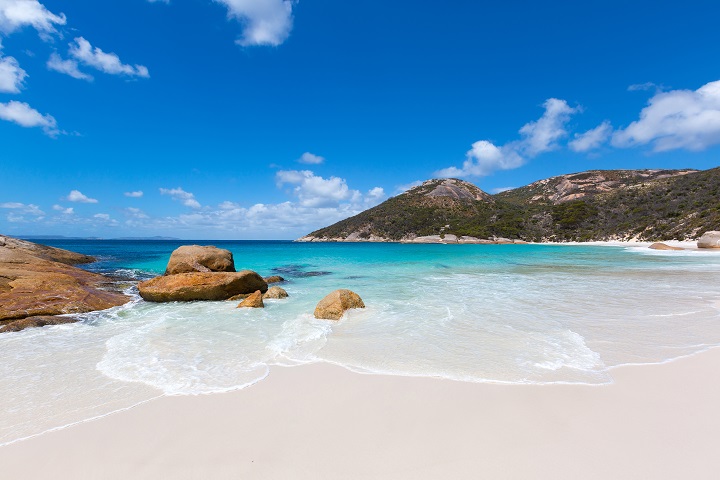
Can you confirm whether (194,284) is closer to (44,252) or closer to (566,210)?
(44,252)

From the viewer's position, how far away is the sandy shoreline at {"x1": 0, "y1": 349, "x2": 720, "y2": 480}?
311 centimetres

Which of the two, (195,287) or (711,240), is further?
(711,240)

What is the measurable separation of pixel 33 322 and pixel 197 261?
6.31 metres

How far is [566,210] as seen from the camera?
3959 inches

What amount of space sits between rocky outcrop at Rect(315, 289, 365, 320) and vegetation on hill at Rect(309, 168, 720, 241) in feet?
227

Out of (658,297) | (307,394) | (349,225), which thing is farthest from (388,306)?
(349,225)

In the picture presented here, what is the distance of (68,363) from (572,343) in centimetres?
1023

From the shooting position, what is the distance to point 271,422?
13.2 feet

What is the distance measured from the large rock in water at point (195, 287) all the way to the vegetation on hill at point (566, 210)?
7181 cm

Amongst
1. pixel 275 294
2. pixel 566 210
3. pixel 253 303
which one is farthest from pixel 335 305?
pixel 566 210

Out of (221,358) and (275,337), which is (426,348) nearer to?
(275,337)

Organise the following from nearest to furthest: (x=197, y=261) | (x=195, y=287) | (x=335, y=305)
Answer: (x=335, y=305), (x=195, y=287), (x=197, y=261)

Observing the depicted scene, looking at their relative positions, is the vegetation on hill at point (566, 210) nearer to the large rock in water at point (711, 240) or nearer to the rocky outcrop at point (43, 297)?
the large rock in water at point (711, 240)

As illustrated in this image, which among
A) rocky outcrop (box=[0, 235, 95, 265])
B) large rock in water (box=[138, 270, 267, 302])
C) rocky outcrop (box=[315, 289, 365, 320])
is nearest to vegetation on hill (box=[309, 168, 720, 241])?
rocky outcrop (box=[315, 289, 365, 320])
